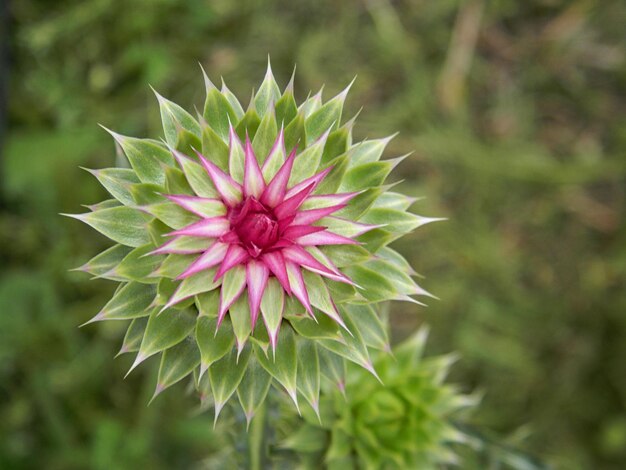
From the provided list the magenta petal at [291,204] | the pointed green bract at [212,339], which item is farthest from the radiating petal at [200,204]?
the pointed green bract at [212,339]

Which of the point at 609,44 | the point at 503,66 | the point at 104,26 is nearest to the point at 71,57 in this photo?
the point at 104,26

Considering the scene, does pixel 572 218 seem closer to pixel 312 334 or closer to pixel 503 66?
pixel 503 66

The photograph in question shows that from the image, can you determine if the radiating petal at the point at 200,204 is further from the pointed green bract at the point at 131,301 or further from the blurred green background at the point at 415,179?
the blurred green background at the point at 415,179

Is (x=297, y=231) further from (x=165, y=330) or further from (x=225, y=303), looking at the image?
(x=165, y=330)

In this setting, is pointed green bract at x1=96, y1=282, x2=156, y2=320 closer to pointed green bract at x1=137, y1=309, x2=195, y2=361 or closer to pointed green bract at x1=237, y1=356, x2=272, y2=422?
pointed green bract at x1=137, y1=309, x2=195, y2=361

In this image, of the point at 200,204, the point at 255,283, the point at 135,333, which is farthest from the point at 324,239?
the point at 135,333

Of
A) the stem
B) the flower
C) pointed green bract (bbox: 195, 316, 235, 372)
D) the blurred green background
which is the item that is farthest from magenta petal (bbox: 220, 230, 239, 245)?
the blurred green background
